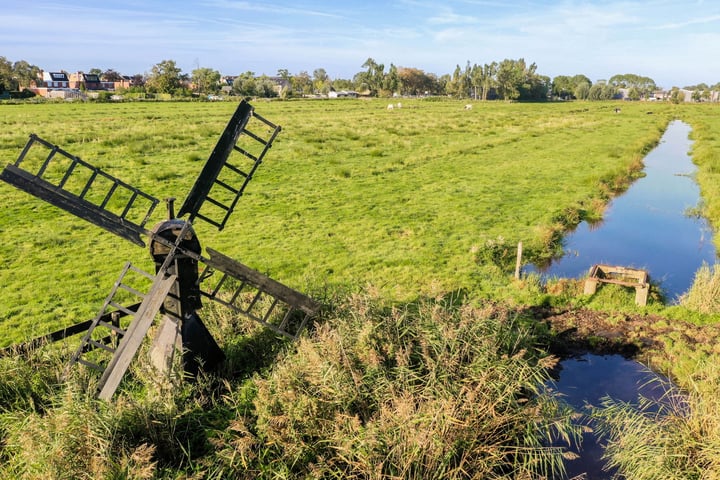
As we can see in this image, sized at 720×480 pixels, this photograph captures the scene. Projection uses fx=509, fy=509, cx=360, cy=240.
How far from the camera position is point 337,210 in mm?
21047

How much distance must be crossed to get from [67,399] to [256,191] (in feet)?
56.1

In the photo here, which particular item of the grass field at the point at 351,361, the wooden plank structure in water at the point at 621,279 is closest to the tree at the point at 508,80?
the grass field at the point at 351,361

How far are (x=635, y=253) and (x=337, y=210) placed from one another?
1150 cm

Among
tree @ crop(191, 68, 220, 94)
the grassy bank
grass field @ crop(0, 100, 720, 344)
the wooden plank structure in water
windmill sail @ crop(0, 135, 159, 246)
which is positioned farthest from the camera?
tree @ crop(191, 68, 220, 94)

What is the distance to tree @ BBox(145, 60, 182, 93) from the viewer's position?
113188mm

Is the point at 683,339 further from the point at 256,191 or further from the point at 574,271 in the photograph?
the point at 256,191

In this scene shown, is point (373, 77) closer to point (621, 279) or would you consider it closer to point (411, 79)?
point (411, 79)

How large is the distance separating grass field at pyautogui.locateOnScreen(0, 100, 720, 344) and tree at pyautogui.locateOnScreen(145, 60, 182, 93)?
248 ft

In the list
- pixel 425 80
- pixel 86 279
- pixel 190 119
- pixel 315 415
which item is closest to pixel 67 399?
pixel 315 415

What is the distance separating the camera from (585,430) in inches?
330

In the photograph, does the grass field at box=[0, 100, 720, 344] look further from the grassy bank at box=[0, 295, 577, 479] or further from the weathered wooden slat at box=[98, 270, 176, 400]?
the weathered wooden slat at box=[98, 270, 176, 400]

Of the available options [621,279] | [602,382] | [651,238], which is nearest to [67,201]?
[602,382]

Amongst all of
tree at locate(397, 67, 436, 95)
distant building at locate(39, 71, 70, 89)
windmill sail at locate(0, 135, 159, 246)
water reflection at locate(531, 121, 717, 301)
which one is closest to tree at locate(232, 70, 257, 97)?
distant building at locate(39, 71, 70, 89)

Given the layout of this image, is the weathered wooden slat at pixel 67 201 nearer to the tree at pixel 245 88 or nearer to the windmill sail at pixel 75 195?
the windmill sail at pixel 75 195
